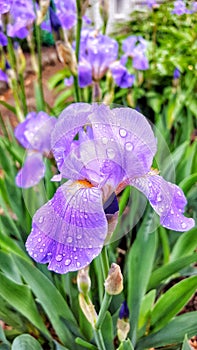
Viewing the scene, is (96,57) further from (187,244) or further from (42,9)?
(187,244)

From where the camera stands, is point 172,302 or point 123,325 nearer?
point 123,325

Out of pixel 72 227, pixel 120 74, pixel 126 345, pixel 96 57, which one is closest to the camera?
pixel 72 227

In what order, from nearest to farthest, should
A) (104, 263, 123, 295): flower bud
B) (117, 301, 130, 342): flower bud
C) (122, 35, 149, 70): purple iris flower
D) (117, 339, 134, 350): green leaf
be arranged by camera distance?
(104, 263, 123, 295): flower bud
(117, 339, 134, 350): green leaf
(117, 301, 130, 342): flower bud
(122, 35, 149, 70): purple iris flower

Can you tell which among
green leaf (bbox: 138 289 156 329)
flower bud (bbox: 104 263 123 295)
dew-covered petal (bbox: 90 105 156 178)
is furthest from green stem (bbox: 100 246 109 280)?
green leaf (bbox: 138 289 156 329)

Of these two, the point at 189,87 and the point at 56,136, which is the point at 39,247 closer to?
the point at 56,136

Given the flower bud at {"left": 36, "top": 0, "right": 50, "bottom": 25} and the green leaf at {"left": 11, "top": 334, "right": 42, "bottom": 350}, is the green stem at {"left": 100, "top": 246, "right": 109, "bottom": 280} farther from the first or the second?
the flower bud at {"left": 36, "top": 0, "right": 50, "bottom": 25}

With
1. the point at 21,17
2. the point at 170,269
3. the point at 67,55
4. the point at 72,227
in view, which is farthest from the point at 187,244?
the point at 21,17
